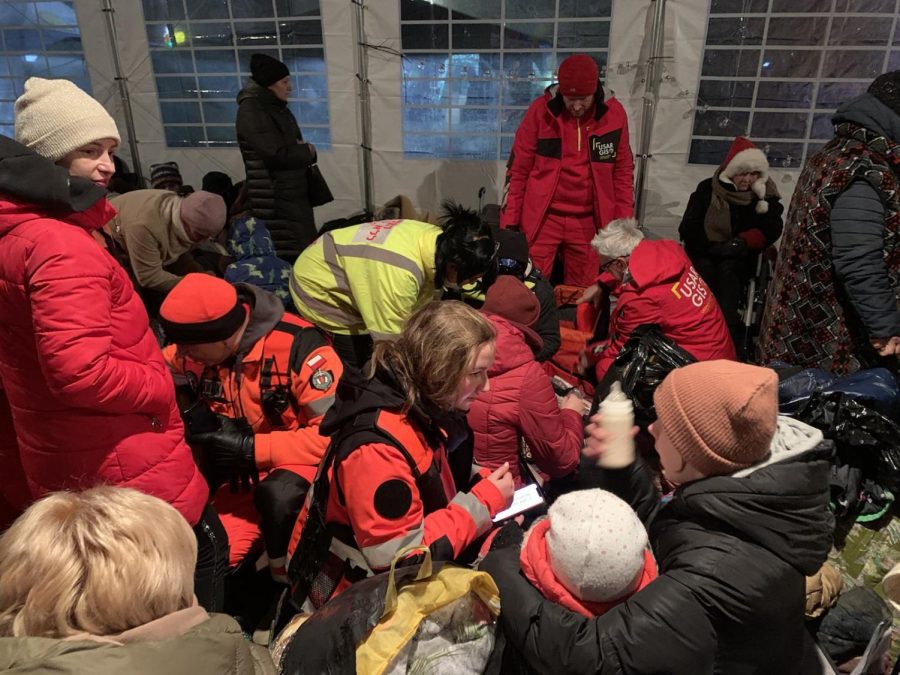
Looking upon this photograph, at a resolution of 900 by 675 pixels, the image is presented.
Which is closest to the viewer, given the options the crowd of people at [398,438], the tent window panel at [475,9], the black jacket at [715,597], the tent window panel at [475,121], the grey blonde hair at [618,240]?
the crowd of people at [398,438]

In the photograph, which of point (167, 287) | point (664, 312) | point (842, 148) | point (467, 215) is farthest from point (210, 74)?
point (842, 148)

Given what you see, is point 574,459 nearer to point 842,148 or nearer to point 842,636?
point 842,636

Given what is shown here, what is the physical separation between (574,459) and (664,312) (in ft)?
2.70

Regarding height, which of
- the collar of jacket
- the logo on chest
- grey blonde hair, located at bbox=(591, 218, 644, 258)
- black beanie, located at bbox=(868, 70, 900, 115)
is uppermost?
black beanie, located at bbox=(868, 70, 900, 115)

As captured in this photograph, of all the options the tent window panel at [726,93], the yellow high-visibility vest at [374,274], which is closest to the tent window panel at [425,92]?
the tent window panel at [726,93]

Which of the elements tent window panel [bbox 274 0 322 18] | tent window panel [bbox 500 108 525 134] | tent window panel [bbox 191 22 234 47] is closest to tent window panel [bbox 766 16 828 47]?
tent window panel [bbox 500 108 525 134]

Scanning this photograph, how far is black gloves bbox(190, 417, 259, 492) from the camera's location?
7.11ft

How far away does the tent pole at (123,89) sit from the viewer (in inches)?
207

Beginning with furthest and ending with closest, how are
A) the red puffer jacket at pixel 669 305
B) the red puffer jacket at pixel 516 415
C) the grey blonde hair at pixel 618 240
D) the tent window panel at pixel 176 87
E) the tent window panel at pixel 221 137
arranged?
the tent window panel at pixel 221 137 < the tent window panel at pixel 176 87 < the grey blonde hair at pixel 618 240 < the red puffer jacket at pixel 669 305 < the red puffer jacket at pixel 516 415

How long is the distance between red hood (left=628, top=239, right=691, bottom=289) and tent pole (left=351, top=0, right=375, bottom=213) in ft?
10.5

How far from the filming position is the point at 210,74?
5453 mm

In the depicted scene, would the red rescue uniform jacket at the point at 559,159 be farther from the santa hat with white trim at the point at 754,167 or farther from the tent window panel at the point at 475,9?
the tent window panel at the point at 475,9

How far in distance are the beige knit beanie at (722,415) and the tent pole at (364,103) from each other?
14.9ft

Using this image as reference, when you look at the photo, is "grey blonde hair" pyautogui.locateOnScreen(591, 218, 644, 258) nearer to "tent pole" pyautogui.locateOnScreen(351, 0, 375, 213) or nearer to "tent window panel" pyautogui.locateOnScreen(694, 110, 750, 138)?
"tent window panel" pyautogui.locateOnScreen(694, 110, 750, 138)
